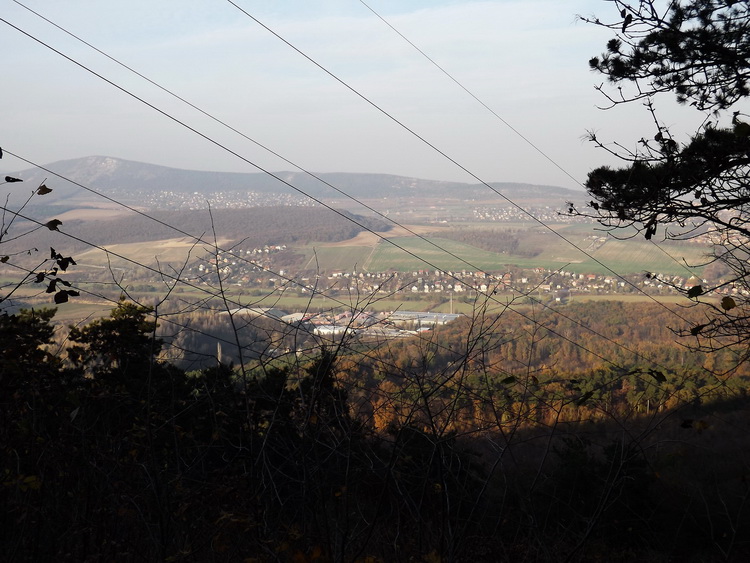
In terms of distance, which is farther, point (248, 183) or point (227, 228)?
point (248, 183)

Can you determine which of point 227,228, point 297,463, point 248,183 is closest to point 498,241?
point 227,228

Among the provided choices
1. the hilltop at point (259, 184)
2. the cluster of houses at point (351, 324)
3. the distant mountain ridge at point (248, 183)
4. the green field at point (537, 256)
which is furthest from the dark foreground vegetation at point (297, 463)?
the distant mountain ridge at point (248, 183)

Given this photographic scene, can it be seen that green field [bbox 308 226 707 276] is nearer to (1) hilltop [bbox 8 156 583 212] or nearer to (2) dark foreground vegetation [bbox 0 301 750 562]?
(1) hilltop [bbox 8 156 583 212]

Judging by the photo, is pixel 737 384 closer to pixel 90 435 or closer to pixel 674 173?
pixel 674 173

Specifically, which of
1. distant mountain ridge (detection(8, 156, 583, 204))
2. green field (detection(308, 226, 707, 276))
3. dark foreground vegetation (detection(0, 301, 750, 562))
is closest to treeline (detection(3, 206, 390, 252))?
green field (detection(308, 226, 707, 276))

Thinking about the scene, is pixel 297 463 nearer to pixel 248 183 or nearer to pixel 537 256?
pixel 537 256

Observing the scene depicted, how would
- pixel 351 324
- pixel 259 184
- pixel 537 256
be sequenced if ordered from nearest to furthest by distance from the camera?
pixel 351 324 < pixel 537 256 < pixel 259 184

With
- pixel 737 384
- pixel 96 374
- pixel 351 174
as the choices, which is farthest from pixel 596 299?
pixel 351 174

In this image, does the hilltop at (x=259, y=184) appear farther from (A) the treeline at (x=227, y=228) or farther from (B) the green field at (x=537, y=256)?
(B) the green field at (x=537, y=256)
